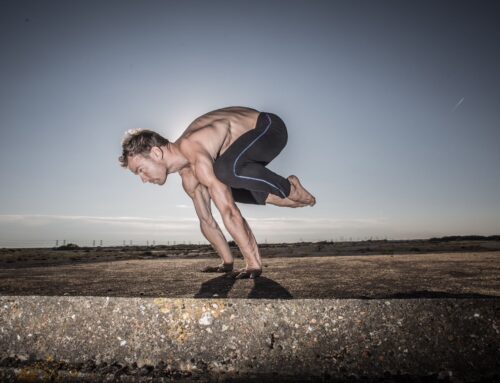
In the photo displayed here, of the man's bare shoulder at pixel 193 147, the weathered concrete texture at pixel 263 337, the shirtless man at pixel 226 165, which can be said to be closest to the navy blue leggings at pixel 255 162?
the shirtless man at pixel 226 165

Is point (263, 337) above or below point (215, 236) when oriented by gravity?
below

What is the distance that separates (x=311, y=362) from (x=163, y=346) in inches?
20.1

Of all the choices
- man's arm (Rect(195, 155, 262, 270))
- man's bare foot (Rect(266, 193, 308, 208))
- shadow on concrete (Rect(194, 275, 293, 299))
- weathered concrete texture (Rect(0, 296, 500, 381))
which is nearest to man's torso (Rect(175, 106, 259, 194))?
man's arm (Rect(195, 155, 262, 270))

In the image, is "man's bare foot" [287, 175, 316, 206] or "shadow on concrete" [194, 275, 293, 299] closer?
"shadow on concrete" [194, 275, 293, 299]

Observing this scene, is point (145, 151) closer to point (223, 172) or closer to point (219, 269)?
point (223, 172)

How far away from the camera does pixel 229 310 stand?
1.08 meters

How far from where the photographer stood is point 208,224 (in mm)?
3314

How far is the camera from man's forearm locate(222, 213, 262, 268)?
2.33m

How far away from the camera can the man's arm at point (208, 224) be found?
316cm

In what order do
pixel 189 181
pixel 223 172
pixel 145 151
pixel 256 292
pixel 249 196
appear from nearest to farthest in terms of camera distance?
pixel 256 292 → pixel 223 172 → pixel 145 151 → pixel 249 196 → pixel 189 181

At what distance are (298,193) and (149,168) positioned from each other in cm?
153

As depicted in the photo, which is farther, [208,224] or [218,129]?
[208,224]

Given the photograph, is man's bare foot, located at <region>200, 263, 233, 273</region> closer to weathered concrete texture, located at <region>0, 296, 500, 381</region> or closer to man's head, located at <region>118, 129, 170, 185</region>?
man's head, located at <region>118, 129, 170, 185</region>

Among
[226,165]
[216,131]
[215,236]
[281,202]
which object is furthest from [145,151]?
[281,202]
